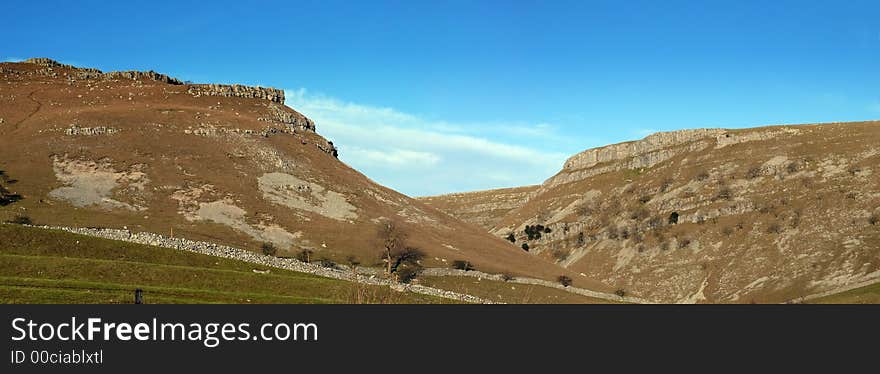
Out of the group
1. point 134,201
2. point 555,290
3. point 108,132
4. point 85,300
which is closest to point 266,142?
point 108,132

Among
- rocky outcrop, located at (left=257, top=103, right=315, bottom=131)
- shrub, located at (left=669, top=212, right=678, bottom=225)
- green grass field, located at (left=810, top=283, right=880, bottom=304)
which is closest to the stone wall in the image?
green grass field, located at (left=810, top=283, right=880, bottom=304)

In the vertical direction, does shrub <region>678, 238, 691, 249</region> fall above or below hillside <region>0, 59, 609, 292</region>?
below

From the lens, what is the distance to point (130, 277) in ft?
182

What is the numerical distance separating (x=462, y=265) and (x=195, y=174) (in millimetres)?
38332

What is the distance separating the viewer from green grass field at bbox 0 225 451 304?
4822cm

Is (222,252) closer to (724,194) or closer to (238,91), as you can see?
(238,91)

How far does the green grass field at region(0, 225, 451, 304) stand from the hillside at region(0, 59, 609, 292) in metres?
20.6

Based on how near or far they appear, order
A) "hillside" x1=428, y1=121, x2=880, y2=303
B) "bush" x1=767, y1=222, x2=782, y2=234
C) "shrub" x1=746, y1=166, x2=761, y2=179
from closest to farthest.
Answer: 1. "hillside" x1=428, y1=121, x2=880, y2=303
2. "bush" x1=767, y1=222, x2=782, y2=234
3. "shrub" x1=746, y1=166, x2=761, y2=179

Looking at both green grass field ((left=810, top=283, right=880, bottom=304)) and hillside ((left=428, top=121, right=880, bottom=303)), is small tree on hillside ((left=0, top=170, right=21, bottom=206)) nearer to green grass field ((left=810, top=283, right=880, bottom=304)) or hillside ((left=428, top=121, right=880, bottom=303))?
hillside ((left=428, top=121, right=880, bottom=303))

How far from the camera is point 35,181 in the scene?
92750 mm

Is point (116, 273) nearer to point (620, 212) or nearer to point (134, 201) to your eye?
point (134, 201)

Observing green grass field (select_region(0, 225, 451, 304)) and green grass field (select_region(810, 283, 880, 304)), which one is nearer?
green grass field (select_region(0, 225, 451, 304))

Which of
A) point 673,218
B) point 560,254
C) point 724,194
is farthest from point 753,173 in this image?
point 560,254

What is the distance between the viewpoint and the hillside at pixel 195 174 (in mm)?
92125
